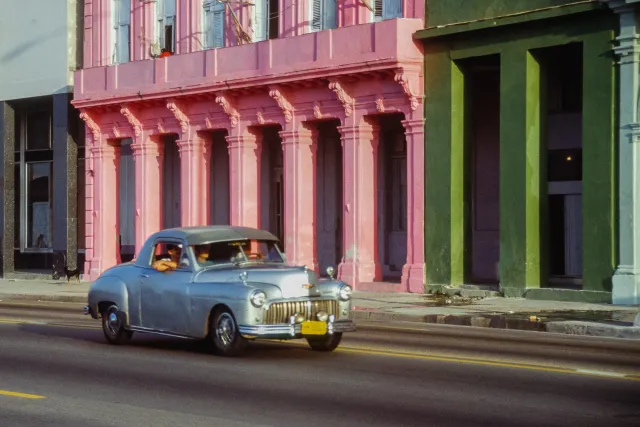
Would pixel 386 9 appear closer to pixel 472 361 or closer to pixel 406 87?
pixel 406 87

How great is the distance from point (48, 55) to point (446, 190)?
16068 millimetres

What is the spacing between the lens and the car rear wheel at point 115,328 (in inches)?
691

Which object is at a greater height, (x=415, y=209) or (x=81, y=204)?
(x=81, y=204)

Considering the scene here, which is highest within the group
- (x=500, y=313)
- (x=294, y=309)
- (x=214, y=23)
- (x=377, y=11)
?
(x=214, y=23)

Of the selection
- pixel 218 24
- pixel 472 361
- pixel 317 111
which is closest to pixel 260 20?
pixel 218 24

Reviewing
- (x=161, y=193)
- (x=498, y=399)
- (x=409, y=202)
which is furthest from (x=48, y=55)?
(x=498, y=399)

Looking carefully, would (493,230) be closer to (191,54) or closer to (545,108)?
(545,108)

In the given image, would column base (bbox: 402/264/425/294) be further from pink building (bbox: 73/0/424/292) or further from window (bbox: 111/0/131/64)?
window (bbox: 111/0/131/64)

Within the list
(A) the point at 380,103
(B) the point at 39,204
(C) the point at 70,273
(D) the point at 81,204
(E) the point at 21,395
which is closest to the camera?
(E) the point at 21,395

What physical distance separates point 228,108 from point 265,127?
91.3 inches

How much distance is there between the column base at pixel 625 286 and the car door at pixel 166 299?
1145cm

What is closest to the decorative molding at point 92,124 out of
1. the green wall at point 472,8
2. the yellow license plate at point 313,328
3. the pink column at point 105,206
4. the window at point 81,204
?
the pink column at point 105,206

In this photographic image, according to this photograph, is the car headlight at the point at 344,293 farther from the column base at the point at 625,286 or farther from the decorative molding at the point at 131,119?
the decorative molding at the point at 131,119

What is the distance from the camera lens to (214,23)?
36.8 m
